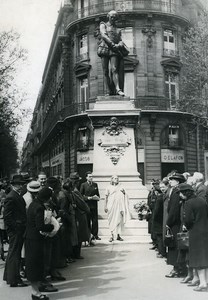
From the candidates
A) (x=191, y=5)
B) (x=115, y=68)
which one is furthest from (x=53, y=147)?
(x=115, y=68)

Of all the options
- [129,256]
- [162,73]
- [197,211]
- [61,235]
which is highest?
[162,73]

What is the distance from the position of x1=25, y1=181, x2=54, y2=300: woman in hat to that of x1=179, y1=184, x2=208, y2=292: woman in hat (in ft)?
6.78

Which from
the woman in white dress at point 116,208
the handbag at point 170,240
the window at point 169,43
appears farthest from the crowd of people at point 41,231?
the window at point 169,43

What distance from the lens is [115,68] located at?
14.2m

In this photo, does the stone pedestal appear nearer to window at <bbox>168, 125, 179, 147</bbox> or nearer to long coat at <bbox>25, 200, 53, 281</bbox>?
long coat at <bbox>25, 200, 53, 281</bbox>

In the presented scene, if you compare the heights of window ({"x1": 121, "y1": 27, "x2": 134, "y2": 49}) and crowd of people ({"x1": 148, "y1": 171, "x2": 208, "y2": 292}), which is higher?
window ({"x1": 121, "y1": 27, "x2": 134, "y2": 49})

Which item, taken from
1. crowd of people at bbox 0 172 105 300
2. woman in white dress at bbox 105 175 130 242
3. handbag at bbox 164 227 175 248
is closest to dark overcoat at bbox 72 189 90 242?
crowd of people at bbox 0 172 105 300

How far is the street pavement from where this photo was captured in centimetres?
623

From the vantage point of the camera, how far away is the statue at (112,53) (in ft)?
46.1

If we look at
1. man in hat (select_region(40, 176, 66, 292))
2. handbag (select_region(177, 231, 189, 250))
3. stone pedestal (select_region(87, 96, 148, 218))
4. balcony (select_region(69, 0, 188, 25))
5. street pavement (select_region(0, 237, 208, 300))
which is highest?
balcony (select_region(69, 0, 188, 25))

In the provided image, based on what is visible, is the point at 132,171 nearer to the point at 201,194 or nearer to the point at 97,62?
the point at 201,194

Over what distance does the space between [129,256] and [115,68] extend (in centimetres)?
689

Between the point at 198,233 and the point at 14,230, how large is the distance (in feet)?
9.52

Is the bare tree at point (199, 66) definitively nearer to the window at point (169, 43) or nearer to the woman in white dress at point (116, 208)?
the window at point (169, 43)
